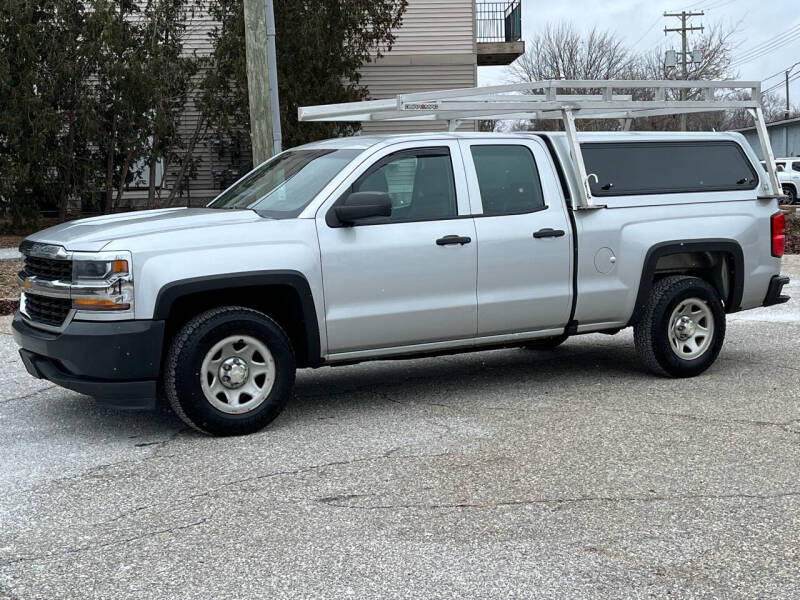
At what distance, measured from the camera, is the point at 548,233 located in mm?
7332

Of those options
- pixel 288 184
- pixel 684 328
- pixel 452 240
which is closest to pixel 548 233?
pixel 452 240

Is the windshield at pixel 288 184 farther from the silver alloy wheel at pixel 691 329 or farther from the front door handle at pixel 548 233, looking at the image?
the silver alloy wheel at pixel 691 329

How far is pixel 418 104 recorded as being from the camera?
7.45m

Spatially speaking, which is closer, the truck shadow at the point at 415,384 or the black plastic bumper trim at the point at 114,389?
the black plastic bumper trim at the point at 114,389

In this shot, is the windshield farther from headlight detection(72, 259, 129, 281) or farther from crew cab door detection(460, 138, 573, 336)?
headlight detection(72, 259, 129, 281)

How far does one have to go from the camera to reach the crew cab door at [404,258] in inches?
261

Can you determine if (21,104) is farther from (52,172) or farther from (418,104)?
(418,104)

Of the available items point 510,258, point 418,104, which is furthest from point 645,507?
point 418,104

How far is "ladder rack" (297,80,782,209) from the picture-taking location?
24.0 feet

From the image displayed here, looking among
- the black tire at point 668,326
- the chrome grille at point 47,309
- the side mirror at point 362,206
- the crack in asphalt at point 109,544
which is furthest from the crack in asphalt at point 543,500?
the black tire at point 668,326

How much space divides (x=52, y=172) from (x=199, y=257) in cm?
1445

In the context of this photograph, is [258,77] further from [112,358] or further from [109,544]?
[109,544]

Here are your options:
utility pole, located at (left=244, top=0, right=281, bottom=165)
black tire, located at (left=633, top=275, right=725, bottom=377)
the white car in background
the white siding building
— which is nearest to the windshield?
black tire, located at (left=633, top=275, right=725, bottom=377)

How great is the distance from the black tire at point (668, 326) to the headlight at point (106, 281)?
3.87 meters
